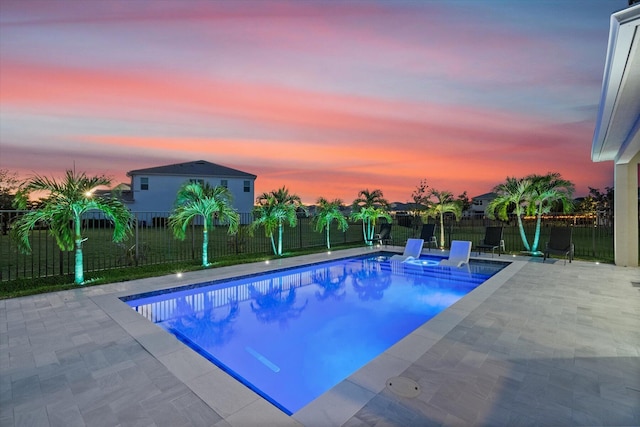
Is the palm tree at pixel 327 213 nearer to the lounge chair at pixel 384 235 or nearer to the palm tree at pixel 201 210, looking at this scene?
the lounge chair at pixel 384 235

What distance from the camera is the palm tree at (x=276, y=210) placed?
12.3m

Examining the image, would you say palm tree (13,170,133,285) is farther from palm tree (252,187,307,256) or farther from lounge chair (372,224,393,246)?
lounge chair (372,224,393,246)

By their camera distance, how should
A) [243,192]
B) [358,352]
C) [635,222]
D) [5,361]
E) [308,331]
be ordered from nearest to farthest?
[5,361] < [358,352] < [308,331] < [635,222] < [243,192]

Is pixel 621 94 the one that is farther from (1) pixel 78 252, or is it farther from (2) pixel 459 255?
(1) pixel 78 252

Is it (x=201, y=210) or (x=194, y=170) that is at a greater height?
(x=194, y=170)

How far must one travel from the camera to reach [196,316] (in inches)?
246

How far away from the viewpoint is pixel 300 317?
656 centimetres

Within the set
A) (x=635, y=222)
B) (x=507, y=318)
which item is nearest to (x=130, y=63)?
(x=507, y=318)

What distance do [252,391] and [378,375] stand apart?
4.51ft

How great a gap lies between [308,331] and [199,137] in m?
16.1

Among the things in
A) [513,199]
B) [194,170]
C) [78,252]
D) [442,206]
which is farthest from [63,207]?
[194,170]

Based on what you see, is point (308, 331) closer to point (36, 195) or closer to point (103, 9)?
point (36, 195)

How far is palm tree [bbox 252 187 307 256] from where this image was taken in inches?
485

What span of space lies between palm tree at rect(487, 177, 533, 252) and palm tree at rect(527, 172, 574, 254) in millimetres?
221
